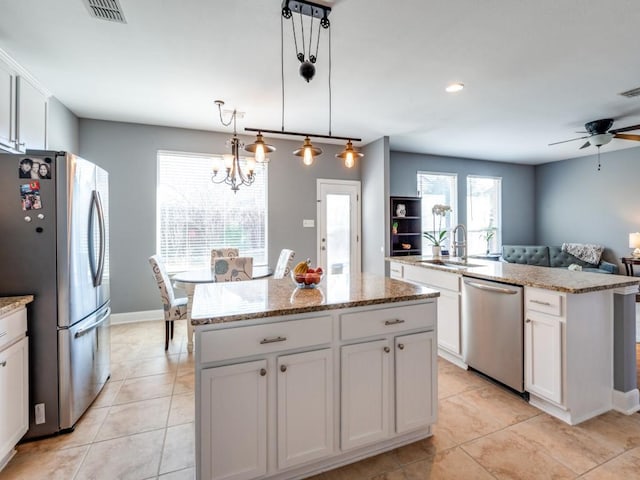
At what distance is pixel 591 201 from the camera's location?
6.43 meters

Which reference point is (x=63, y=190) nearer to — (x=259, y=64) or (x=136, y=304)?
(x=259, y=64)

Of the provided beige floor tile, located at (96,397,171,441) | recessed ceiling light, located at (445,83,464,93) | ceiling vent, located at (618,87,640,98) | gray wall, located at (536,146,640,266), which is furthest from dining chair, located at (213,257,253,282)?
gray wall, located at (536,146,640,266)

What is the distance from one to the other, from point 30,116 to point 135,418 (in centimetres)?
268

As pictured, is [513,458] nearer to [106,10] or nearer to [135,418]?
[135,418]

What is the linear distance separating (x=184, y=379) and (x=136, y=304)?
216 centimetres

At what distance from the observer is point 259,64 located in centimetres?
281

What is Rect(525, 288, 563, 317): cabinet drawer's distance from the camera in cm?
208

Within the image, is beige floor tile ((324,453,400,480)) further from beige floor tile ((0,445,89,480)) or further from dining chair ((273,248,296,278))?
dining chair ((273,248,296,278))

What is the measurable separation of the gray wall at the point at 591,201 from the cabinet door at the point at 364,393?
6823 millimetres

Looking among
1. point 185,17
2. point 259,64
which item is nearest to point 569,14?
point 259,64

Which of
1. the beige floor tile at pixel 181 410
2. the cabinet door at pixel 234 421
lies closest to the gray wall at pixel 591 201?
the cabinet door at pixel 234 421

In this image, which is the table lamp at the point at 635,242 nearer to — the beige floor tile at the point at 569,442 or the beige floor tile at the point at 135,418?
the beige floor tile at the point at 569,442

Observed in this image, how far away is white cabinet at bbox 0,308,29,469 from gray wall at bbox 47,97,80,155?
2.33 m

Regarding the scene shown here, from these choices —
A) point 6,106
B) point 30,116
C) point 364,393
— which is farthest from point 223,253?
point 364,393
